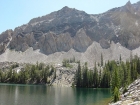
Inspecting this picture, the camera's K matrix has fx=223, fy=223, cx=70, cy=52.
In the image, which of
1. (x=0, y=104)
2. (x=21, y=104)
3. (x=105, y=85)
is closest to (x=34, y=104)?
(x=21, y=104)

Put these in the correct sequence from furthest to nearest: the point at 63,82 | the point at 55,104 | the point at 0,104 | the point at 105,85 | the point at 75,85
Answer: the point at 63,82, the point at 75,85, the point at 105,85, the point at 55,104, the point at 0,104

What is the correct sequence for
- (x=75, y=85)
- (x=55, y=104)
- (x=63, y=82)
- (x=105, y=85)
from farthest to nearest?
(x=63, y=82) < (x=75, y=85) < (x=105, y=85) < (x=55, y=104)

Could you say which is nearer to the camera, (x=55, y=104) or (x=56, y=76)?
(x=55, y=104)

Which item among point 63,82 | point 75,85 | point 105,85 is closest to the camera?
point 105,85

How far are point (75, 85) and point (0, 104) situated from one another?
4557 inches

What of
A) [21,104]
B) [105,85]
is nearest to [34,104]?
[21,104]

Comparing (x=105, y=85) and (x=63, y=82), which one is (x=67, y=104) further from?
(x=63, y=82)

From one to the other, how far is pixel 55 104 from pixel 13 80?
138107 millimetres

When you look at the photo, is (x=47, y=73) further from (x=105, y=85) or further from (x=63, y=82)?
(x=105, y=85)

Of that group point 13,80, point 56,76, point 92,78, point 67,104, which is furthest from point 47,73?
point 67,104

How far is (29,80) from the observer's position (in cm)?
19525

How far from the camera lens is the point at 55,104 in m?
65.2

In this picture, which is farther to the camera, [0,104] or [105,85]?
[105,85]

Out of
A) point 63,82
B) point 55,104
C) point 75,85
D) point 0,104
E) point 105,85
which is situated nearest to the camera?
point 0,104
